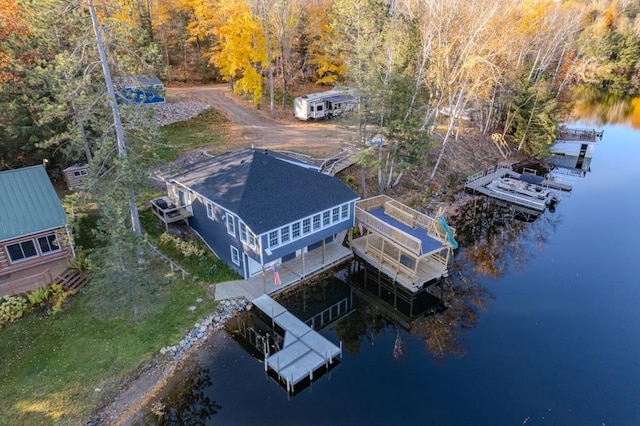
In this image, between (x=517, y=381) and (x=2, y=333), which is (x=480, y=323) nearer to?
(x=517, y=381)

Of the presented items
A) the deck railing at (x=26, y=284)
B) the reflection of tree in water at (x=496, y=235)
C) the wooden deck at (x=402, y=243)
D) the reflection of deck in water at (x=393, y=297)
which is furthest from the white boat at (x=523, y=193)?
the deck railing at (x=26, y=284)

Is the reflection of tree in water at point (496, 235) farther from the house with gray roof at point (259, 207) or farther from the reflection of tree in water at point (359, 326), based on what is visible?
the house with gray roof at point (259, 207)

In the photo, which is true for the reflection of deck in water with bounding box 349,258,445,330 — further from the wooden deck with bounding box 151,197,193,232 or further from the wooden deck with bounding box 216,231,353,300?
the wooden deck with bounding box 151,197,193,232

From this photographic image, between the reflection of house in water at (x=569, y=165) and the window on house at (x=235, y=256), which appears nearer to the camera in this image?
the window on house at (x=235, y=256)

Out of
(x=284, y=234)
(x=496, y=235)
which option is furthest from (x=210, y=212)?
(x=496, y=235)

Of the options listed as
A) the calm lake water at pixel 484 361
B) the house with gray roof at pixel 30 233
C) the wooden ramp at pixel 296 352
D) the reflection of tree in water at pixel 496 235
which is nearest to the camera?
the calm lake water at pixel 484 361

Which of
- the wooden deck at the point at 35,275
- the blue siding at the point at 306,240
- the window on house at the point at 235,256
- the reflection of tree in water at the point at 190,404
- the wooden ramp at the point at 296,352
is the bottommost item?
the reflection of tree in water at the point at 190,404

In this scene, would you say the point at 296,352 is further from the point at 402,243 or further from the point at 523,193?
the point at 523,193
